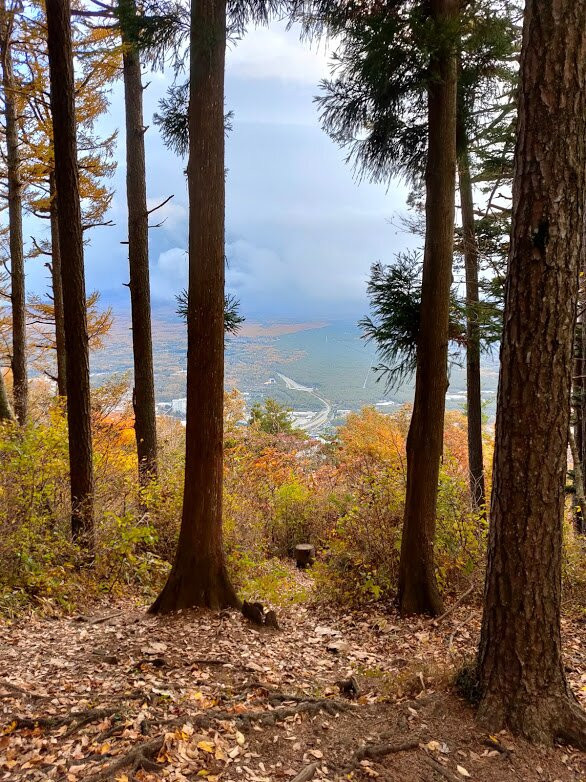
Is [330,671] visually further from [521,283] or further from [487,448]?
[487,448]

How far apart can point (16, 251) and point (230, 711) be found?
35.4 feet

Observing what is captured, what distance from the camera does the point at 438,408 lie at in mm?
5297

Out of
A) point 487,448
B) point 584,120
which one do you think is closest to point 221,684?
point 584,120

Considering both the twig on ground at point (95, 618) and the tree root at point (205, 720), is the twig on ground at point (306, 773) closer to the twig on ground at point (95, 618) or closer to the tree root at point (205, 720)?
the tree root at point (205, 720)

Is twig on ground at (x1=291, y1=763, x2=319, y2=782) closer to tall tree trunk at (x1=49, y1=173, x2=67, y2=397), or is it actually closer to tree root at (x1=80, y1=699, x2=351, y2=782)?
tree root at (x1=80, y1=699, x2=351, y2=782)

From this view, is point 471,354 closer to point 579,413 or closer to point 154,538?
point 579,413


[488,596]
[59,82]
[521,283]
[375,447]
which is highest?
[59,82]

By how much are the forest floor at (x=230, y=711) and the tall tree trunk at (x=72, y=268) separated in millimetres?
1768

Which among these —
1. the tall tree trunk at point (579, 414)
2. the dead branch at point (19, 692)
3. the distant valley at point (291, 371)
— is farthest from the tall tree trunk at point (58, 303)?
the tall tree trunk at point (579, 414)

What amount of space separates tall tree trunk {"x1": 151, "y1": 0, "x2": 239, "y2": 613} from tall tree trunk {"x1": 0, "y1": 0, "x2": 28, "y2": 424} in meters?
7.35

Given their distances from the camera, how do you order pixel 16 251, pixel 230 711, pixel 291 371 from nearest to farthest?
1. pixel 230 711
2. pixel 16 251
3. pixel 291 371

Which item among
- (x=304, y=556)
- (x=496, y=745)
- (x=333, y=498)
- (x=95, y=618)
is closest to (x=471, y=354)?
(x=333, y=498)

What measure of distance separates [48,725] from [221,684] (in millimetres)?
1209

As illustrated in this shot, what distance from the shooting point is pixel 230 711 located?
10.0 ft
